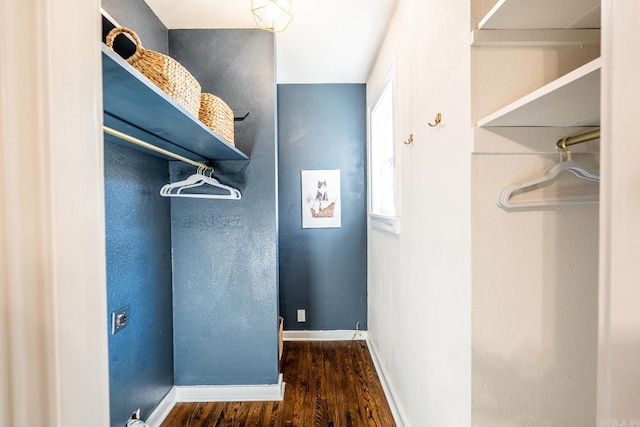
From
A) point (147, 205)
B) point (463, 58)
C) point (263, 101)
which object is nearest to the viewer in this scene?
point (463, 58)

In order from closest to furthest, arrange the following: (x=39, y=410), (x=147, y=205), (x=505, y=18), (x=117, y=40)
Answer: (x=39, y=410), (x=505, y=18), (x=117, y=40), (x=147, y=205)

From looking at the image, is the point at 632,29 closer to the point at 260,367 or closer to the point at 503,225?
the point at 503,225

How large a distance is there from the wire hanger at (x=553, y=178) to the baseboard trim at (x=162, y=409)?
2268mm

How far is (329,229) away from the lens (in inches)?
121

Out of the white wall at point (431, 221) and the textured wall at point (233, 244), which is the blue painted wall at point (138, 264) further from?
the white wall at point (431, 221)

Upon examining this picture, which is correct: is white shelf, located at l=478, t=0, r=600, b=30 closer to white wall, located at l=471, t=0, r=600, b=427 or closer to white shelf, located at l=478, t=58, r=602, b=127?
white wall, located at l=471, t=0, r=600, b=427

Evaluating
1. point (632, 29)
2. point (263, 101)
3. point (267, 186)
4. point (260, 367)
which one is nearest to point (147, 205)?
point (267, 186)

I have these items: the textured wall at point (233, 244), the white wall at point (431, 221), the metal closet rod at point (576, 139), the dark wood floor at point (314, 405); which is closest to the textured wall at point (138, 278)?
the textured wall at point (233, 244)

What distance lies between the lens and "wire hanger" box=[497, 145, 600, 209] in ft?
2.80

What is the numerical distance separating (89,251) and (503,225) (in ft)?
3.41

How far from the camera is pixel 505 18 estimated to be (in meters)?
0.83

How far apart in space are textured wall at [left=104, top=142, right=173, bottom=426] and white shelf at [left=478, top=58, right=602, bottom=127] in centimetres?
166

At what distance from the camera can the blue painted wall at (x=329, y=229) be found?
9.96ft

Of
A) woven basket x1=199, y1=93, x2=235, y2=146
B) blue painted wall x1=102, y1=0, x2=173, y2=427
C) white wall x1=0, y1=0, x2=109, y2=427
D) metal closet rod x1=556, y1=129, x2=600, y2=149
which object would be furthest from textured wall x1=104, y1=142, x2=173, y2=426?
metal closet rod x1=556, y1=129, x2=600, y2=149
